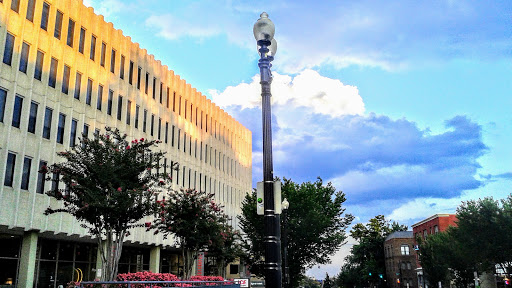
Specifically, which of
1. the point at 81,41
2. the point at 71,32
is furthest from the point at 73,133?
the point at 71,32

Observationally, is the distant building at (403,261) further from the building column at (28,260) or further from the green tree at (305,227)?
the building column at (28,260)

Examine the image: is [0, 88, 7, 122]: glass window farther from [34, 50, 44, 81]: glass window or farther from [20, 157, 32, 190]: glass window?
[20, 157, 32, 190]: glass window

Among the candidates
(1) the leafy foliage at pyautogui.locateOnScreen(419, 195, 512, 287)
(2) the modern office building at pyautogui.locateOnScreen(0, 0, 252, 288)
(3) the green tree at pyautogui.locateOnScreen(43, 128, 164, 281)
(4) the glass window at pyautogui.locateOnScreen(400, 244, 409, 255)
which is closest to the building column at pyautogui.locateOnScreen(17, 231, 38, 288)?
(2) the modern office building at pyautogui.locateOnScreen(0, 0, 252, 288)

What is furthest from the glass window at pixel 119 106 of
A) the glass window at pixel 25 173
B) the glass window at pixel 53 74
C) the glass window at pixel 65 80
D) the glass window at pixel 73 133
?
the glass window at pixel 25 173

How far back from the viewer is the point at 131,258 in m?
43.2

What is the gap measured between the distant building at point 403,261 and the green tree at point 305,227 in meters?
44.4

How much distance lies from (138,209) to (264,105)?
10.7 meters

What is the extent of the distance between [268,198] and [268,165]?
2.16ft

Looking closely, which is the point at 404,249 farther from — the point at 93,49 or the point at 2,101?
the point at 2,101

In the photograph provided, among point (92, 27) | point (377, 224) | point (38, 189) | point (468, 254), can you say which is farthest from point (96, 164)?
point (377, 224)

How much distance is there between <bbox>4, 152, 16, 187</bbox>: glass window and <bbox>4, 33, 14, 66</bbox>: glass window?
219 inches

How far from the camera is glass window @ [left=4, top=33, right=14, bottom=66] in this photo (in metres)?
27.0

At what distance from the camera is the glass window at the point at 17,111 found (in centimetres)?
2736

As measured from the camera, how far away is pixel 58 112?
101 feet
